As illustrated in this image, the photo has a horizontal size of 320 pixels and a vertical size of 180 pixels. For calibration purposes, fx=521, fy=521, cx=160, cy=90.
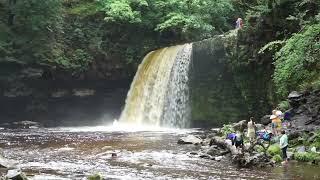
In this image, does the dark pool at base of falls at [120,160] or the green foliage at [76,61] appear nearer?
the dark pool at base of falls at [120,160]

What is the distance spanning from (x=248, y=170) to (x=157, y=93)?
18949 millimetres

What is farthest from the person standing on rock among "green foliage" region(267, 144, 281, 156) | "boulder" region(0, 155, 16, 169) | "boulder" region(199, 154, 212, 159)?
"boulder" region(0, 155, 16, 169)

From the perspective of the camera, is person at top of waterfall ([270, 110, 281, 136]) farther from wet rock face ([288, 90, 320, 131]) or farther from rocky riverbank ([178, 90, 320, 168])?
wet rock face ([288, 90, 320, 131])

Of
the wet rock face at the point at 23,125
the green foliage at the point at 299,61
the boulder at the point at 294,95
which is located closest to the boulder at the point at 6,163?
the green foliage at the point at 299,61

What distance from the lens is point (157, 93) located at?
119ft

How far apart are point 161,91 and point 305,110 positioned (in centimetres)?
1383

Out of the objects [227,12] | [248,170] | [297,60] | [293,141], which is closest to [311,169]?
[248,170]

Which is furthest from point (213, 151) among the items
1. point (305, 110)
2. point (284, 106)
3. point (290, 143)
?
point (284, 106)

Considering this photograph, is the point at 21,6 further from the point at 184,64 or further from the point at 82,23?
the point at 184,64

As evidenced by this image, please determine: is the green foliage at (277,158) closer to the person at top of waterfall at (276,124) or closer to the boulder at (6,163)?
the person at top of waterfall at (276,124)

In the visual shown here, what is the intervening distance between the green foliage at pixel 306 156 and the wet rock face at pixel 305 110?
2759mm

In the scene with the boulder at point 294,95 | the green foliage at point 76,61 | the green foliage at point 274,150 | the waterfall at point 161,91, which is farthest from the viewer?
the green foliage at point 76,61

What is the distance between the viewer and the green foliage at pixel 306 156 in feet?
61.9

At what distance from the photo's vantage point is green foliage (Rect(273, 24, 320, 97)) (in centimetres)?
2169
